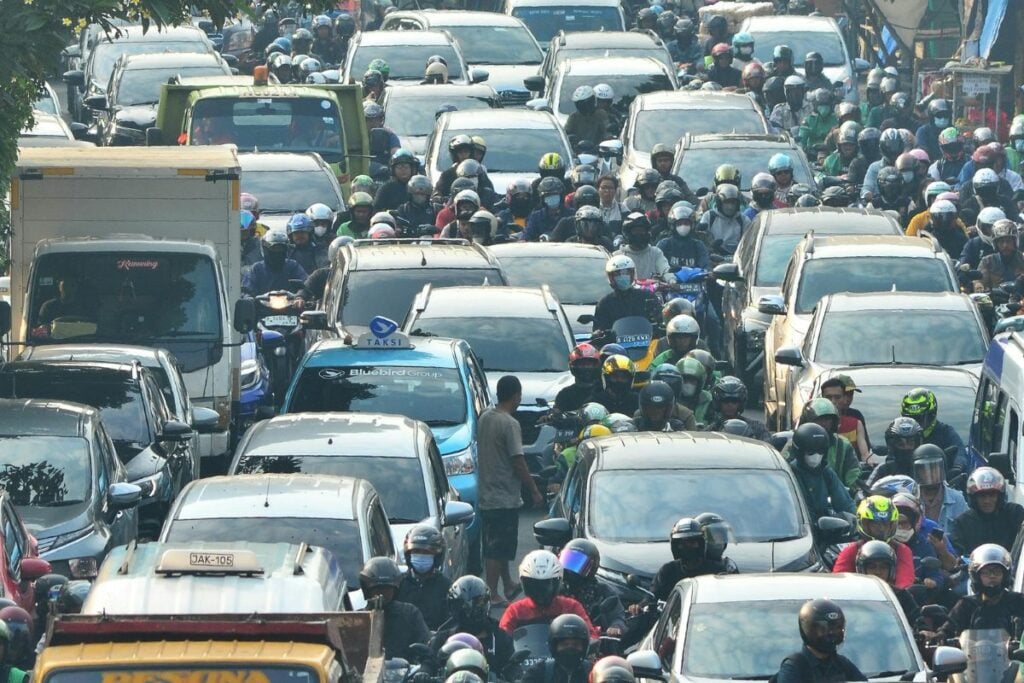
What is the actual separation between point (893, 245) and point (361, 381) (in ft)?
20.0

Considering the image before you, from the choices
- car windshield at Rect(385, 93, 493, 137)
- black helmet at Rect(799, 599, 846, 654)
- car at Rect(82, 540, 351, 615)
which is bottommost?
car windshield at Rect(385, 93, 493, 137)

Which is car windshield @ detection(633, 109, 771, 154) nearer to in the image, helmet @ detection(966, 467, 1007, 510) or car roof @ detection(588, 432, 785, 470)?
car roof @ detection(588, 432, 785, 470)

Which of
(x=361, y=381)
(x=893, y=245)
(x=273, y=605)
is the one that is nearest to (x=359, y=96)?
(x=893, y=245)

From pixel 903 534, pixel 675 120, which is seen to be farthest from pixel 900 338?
pixel 675 120

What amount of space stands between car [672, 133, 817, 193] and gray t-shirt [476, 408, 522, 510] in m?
10.9

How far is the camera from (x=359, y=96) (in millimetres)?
31609

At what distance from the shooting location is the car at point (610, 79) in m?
35.7

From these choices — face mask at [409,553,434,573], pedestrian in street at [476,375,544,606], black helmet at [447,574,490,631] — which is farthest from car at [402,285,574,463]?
black helmet at [447,574,490,631]

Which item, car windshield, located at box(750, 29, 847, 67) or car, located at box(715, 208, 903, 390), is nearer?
car, located at box(715, 208, 903, 390)

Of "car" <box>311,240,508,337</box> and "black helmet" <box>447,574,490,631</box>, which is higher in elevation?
"black helmet" <box>447,574,490,631</box>

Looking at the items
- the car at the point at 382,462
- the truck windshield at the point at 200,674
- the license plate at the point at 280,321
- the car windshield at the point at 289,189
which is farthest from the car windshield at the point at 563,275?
the truck windshield at the point at 200,674

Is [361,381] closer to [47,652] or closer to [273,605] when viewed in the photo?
[273,605]

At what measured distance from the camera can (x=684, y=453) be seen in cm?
1731

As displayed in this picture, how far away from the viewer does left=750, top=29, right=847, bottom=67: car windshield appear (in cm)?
3978
